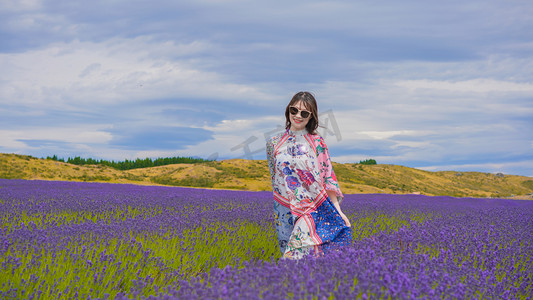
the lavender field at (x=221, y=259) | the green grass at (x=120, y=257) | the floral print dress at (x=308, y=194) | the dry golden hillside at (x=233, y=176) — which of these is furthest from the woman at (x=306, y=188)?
the dry golden hillside at (x=233, y=176)

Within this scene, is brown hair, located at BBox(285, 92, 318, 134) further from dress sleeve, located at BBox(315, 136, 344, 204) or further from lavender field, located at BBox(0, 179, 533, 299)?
lavender field, located at BBox(0, 179, 533, 299)

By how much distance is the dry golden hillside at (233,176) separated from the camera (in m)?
18.1

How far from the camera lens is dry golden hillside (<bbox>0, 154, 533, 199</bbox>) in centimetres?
1811

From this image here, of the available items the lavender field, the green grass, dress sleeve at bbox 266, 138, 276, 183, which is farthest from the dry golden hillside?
dress sleeve at bbox 266, 138, 276, 183

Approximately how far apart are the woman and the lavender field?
0.27 metres

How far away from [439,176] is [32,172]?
82.4ft

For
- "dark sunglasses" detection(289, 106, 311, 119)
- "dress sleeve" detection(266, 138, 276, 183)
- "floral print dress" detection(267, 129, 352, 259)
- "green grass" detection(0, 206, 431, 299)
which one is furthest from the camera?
"dress sleeve" detection(266, 138, 276, 183)

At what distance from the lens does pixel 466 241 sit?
3840 mm

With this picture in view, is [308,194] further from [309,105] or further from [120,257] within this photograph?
[120,257]

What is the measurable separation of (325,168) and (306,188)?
0.24m

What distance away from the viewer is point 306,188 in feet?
11.5

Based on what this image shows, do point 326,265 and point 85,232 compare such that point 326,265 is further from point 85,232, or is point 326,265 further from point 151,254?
point 85,232

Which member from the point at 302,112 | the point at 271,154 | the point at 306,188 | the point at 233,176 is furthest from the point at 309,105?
the point at 233,176

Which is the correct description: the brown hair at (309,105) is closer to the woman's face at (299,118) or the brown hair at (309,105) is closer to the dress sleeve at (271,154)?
the woman's face at (299,118)
